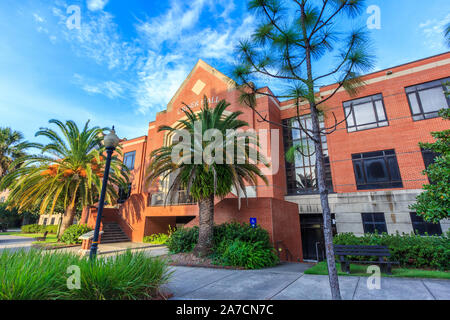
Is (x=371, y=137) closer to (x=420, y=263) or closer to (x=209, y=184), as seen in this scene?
(x=420, y=263)

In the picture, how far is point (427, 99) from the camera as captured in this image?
51.0ft

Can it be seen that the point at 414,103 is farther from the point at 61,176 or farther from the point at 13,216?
the point at 13,216

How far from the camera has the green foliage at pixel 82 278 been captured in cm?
350

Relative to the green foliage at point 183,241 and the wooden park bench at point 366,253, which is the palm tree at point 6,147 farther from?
the wooden park bench at point 366,253

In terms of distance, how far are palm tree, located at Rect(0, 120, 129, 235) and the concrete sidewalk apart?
42.8 feet

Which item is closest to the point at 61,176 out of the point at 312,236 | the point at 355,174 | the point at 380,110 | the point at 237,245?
the point at 237,245

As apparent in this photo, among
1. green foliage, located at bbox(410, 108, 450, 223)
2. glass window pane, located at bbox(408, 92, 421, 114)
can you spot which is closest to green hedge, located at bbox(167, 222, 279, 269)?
green foliage, located at bbox(410, 108, 450, 223)

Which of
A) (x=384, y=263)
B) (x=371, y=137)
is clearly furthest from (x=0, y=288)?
(x=371, y=137)

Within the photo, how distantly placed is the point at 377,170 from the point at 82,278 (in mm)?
18979

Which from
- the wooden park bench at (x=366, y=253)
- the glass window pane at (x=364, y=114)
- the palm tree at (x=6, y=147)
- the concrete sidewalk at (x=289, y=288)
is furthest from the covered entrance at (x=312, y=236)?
the palm tree at (x=6, y=147)

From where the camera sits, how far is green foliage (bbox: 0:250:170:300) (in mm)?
3500

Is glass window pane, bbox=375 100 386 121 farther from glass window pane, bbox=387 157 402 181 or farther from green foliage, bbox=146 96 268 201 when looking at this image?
green foliage, bbox=146 96 268 201

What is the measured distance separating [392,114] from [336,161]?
5.30 meters

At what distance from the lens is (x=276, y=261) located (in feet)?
32.4
